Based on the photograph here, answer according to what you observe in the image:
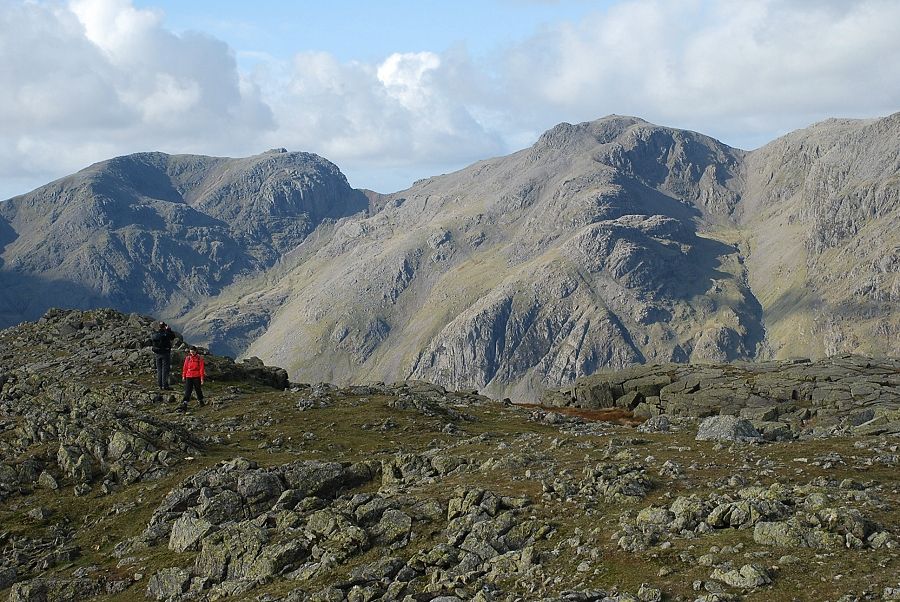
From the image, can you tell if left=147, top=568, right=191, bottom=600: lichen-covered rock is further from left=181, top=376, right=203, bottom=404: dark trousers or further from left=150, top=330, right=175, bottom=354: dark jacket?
left=150, top=330, right=175, bottom=354: dark jacket

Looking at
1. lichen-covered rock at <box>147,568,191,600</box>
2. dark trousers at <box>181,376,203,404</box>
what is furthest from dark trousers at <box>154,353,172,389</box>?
lichen-covered rock at <box>147,568,191,600</box>

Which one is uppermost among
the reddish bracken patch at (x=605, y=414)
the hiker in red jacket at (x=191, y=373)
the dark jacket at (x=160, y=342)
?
the dark jacket at (x=160, y=342)

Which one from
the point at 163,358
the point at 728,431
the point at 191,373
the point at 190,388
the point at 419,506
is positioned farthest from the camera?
the point at 163,358

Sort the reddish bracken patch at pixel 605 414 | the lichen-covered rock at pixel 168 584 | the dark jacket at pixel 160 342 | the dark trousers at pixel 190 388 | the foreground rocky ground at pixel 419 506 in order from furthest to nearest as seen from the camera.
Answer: the reddish bracken patch at pixel 605 414 → the dark jacket at pixel 160 342 → the dark trousers at pixel 190 388 → the lichen-covered rock at pixel 168 584 → the foreground rocky ground at pixel 419 506

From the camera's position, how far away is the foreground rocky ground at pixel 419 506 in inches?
731

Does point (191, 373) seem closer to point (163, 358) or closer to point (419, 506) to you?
point (163, 358)

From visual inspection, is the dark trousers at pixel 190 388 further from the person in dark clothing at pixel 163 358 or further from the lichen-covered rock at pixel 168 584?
the lichen-covered rock at pixel 168 584

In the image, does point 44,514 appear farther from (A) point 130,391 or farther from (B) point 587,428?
(B) point 587,428

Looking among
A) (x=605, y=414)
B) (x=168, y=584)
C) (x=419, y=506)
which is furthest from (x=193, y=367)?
(x=605, y=414)

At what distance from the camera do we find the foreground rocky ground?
60.9 ft

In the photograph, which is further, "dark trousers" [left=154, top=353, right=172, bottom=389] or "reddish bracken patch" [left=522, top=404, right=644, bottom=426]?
"reddish bracken patch" [left=522, top=404, right=644, bottom=426]

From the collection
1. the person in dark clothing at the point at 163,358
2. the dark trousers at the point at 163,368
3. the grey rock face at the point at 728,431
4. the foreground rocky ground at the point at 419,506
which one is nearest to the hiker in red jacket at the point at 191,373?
the foreground rocky ground at the point at 419,506

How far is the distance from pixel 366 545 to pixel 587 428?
2727 centimetres

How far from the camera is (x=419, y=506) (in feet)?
81.2
